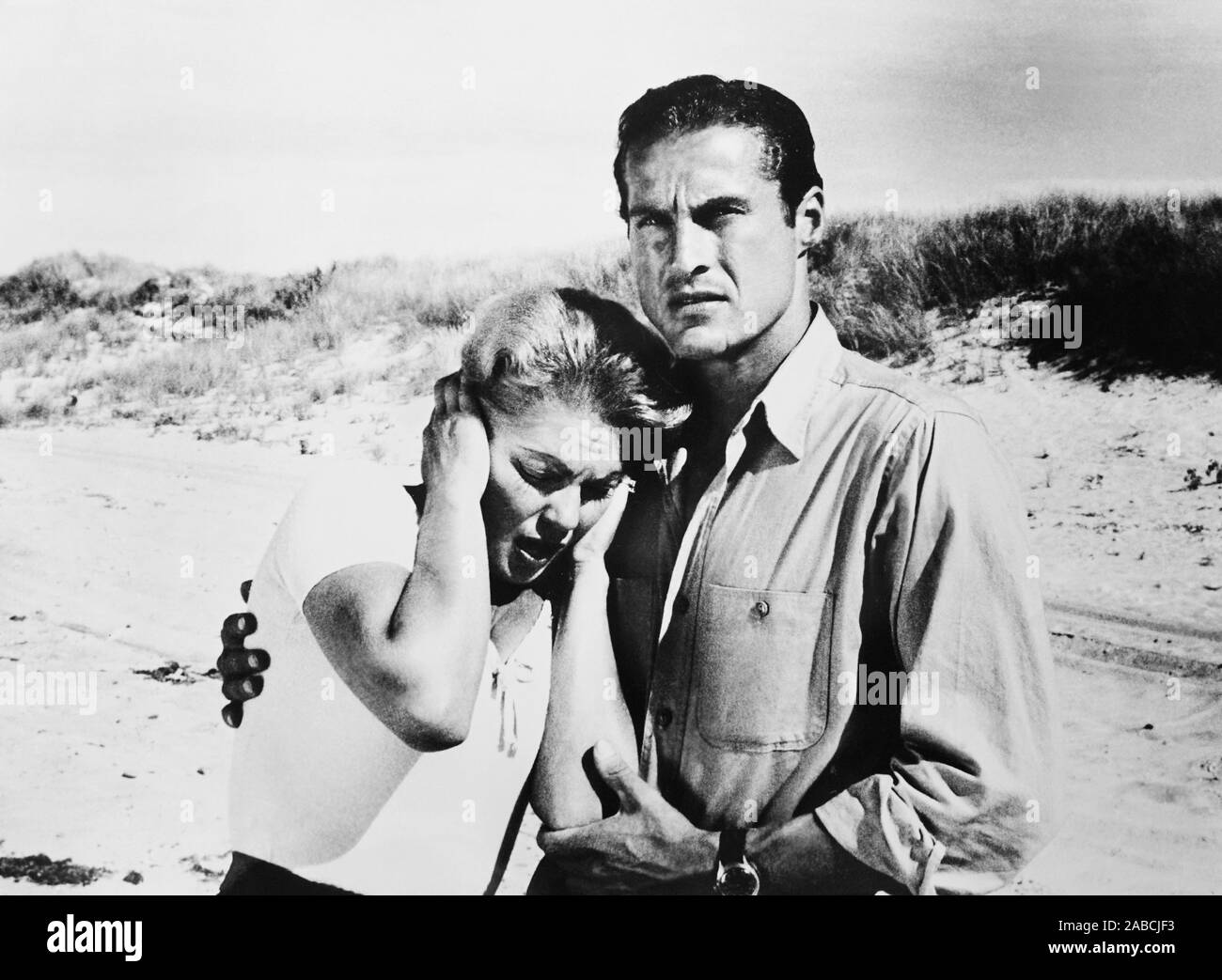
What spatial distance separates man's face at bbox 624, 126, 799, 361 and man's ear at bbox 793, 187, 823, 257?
0.03m

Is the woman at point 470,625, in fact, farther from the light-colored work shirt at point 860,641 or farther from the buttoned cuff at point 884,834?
the buttoned cuff at point 884,834

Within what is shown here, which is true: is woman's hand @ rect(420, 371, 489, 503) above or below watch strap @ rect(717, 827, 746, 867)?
above

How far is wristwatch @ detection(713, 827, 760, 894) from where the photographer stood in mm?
3744

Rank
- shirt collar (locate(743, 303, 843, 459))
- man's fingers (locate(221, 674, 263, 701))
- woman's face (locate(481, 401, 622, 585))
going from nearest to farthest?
shirt collar (locate(743, 303, 843, 459)) < woman's face (locate(481, 401, 622, 585)) < man's fingers (locate(221, 674, 263, 701))

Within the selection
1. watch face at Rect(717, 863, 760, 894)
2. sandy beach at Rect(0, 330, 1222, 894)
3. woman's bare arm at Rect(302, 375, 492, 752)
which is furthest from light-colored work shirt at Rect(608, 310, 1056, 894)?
woman's bare arm at Rect(302, 375, 492, 752)

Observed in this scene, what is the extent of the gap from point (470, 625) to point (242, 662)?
78cm

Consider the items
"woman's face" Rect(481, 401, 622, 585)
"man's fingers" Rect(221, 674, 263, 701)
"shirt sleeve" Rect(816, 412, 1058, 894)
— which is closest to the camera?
"shirt sleeve" Rect(816, 412, 1058, 894)

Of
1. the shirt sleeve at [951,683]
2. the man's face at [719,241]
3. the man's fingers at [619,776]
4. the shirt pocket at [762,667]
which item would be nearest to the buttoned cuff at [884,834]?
the shirt sleeve at [951,683]

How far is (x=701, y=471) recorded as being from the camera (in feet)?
12.6

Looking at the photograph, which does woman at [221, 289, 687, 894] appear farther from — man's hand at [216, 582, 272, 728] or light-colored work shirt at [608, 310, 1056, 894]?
light-colored work shirt at [608, 310, 1056, 894]

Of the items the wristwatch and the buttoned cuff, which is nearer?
the buttoned cuff

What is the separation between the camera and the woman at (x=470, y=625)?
12.4 ft
